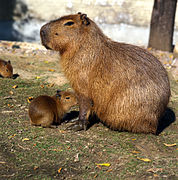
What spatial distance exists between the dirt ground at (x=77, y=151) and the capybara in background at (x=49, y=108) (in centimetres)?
13

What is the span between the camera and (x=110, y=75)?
4441mm

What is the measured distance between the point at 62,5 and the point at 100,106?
766cm

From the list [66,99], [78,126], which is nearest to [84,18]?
[66,99]

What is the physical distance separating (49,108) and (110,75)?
97cm

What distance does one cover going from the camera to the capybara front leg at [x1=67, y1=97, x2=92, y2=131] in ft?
15.1

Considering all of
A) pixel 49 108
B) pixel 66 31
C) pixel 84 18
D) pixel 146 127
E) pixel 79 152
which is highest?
pixel 84 18

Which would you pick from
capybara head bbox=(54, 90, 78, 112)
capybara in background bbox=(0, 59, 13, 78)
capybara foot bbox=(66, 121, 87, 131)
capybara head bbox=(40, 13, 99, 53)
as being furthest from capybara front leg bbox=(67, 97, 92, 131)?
capybara in background bbox=(0, 59, 13, 78)

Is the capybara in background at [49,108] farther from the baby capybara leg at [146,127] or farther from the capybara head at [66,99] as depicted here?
the baby capybara leg at [146,127]

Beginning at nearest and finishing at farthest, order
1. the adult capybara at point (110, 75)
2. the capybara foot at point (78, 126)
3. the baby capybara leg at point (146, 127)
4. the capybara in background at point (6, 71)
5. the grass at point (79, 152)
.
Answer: the grass at point (79, 152) < the adult capybara at point (110, 75) < the baby capybara leg at point (146, 127) < the capybara foot at point (78, 126) < the capybara in background at point (6, 71)

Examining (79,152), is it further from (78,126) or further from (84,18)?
(84,18)

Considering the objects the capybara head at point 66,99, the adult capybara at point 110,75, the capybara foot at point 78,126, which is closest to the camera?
the adult capybara at point 110,75

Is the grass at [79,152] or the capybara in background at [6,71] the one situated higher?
the capybara in background at [6,71]

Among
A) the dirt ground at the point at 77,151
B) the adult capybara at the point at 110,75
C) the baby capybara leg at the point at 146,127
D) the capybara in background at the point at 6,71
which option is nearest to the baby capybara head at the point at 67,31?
the adult capybara at the point at 110,75

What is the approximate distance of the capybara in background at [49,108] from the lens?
4.53 meters
